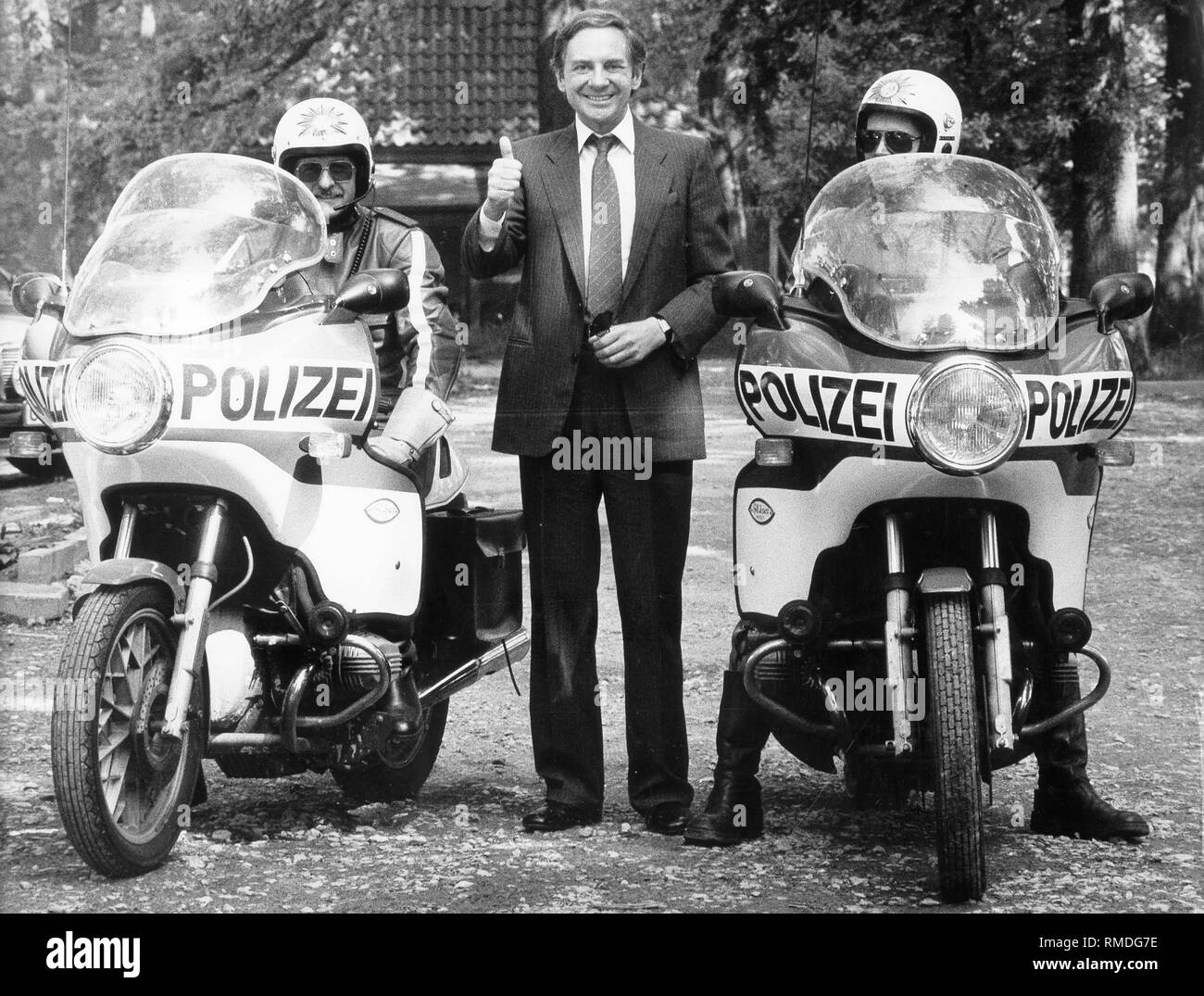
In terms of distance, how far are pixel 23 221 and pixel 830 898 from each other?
8.55 ft

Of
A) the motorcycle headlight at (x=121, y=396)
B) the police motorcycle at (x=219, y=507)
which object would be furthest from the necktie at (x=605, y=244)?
the motorcycle headlight at (x=121, y=396)

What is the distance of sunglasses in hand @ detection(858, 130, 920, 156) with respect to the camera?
14.1 ft

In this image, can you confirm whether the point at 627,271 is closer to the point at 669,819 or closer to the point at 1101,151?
the point at 669,819

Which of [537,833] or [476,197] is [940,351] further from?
[476,197]

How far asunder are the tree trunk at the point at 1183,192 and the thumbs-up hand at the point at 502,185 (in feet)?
6.41

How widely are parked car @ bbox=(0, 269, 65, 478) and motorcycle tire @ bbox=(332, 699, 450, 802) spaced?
1.06 meters

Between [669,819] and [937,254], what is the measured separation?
1.46 m

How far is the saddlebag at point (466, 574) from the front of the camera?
469 centimetres

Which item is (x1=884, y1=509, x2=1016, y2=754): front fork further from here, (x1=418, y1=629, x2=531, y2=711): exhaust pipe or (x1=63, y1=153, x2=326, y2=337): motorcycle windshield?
(x1=63, y1=153, x2=326, y2=337): motorcycle windshield

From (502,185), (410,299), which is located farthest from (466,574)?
(502,185)

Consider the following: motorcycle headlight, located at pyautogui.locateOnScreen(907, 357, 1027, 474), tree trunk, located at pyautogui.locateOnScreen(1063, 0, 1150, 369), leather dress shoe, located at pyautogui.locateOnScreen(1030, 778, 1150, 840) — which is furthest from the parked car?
tree trunk, located at pyautogui.locateOnScreen(1063, 0, 1150, 369)

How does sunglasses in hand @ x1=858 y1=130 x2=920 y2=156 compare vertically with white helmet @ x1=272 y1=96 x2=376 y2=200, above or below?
below
